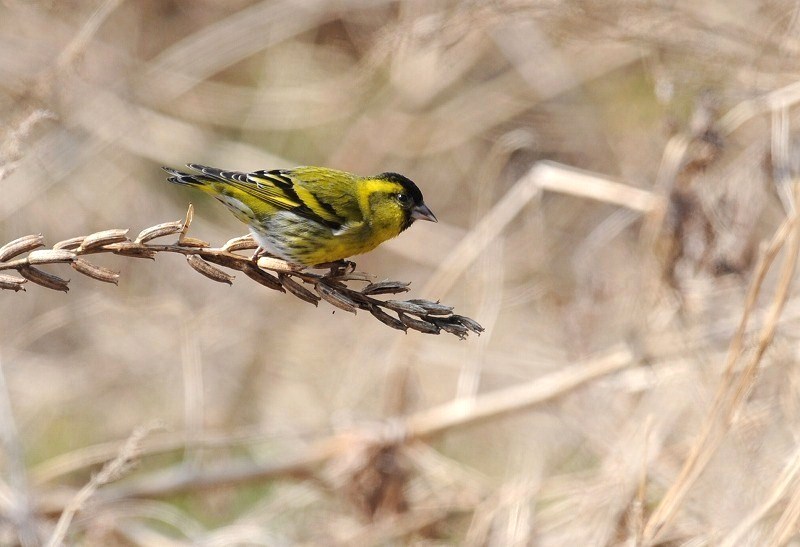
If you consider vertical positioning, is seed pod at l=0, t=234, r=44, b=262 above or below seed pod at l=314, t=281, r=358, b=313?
below

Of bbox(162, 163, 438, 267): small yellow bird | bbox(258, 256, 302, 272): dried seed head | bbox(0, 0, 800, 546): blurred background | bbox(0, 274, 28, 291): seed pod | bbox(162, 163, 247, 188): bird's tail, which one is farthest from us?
bbox(0, 0, 800, 546): blurred background

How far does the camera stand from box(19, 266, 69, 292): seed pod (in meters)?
1.89

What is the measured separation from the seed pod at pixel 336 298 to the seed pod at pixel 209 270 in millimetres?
299

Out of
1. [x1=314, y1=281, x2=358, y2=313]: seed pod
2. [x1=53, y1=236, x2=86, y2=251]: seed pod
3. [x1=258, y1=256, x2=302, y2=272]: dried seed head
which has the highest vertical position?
[x1=258, y1=256, x2=302, y2=272]: dried seed head

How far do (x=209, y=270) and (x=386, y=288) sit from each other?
438mm

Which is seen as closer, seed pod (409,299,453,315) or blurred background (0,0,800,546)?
seed pod (409,299,453,315)

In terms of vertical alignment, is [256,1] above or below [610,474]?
above

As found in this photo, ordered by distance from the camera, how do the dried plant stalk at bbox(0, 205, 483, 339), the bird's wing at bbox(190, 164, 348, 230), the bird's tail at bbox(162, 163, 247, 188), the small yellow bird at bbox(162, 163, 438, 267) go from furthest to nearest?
the bird's wing at bbox(190, 164, 348, 230)
the small yellow bird at bbox(162, 163, 438, 267)
the bird's tail at bbox(162, 163, 247, 188)
the dried plant stalk at bbox(0, 205, 483, 339)

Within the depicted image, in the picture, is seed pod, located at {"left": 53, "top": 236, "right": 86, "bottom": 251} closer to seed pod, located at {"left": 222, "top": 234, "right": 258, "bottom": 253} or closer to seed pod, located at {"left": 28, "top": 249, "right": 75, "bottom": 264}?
seed pod, located at {"left": 28, "top": 249, "right": 75, "bottom": 264}

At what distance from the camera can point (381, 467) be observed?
13.7 ft

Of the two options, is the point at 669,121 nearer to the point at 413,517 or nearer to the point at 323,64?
the point at 413,517

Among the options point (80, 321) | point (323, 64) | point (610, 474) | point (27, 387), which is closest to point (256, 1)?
point (323, 64)

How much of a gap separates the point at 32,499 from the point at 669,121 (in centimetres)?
324

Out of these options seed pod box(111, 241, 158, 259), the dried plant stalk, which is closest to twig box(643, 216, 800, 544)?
the dried plant stalk
